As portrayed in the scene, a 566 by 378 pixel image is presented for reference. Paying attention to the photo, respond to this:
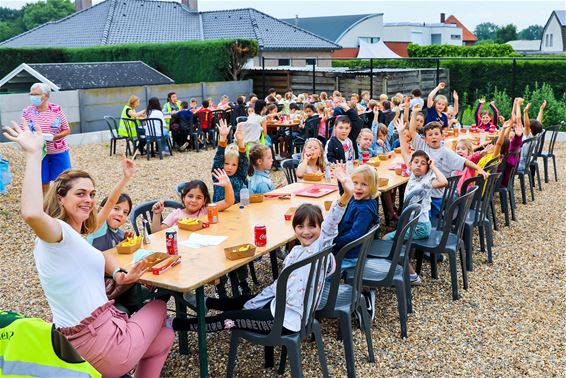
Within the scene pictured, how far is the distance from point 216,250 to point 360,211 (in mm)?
1115

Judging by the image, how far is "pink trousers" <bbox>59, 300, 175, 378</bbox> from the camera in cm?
298

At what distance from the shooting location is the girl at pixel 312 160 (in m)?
6.31

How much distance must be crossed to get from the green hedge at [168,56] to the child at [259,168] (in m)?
14.3

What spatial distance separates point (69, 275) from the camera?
2904 mm

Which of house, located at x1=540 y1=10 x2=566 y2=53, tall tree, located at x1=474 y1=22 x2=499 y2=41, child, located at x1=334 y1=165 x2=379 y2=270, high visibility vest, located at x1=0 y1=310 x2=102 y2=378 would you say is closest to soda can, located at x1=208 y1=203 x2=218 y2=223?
child, located at x1=334 y1=165 x2=379 y2=270

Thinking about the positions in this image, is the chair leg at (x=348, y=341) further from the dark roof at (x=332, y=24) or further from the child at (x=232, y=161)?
the dark roof at (x=332, y=24)

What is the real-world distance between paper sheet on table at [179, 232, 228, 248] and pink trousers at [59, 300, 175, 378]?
2.39 feet

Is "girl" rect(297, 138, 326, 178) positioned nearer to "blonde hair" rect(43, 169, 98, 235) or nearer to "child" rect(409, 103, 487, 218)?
"child" rect(409, 103, 487, 218)

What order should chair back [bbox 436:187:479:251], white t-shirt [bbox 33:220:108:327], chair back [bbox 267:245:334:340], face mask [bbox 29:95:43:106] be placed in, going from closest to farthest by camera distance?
white t-shirt [bbox 33:220:108:327] → chair back [bbox 267:245:334:340] → chair back [bbox 436:187:479:251] → face mask [bbox 29:95:43:106]

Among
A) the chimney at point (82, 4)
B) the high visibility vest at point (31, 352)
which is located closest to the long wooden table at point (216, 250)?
the high visibility vest at point (31, 352)

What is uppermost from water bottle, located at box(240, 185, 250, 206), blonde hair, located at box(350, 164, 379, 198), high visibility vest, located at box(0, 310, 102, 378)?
blonde hair, located at box(350, 164, 379, 198)

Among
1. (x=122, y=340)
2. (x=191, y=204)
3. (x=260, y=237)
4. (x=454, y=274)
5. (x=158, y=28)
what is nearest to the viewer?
(x=122, y=340)

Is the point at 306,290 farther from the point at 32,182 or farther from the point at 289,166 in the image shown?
the point at 289,166


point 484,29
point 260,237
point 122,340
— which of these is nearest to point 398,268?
point 260,237
